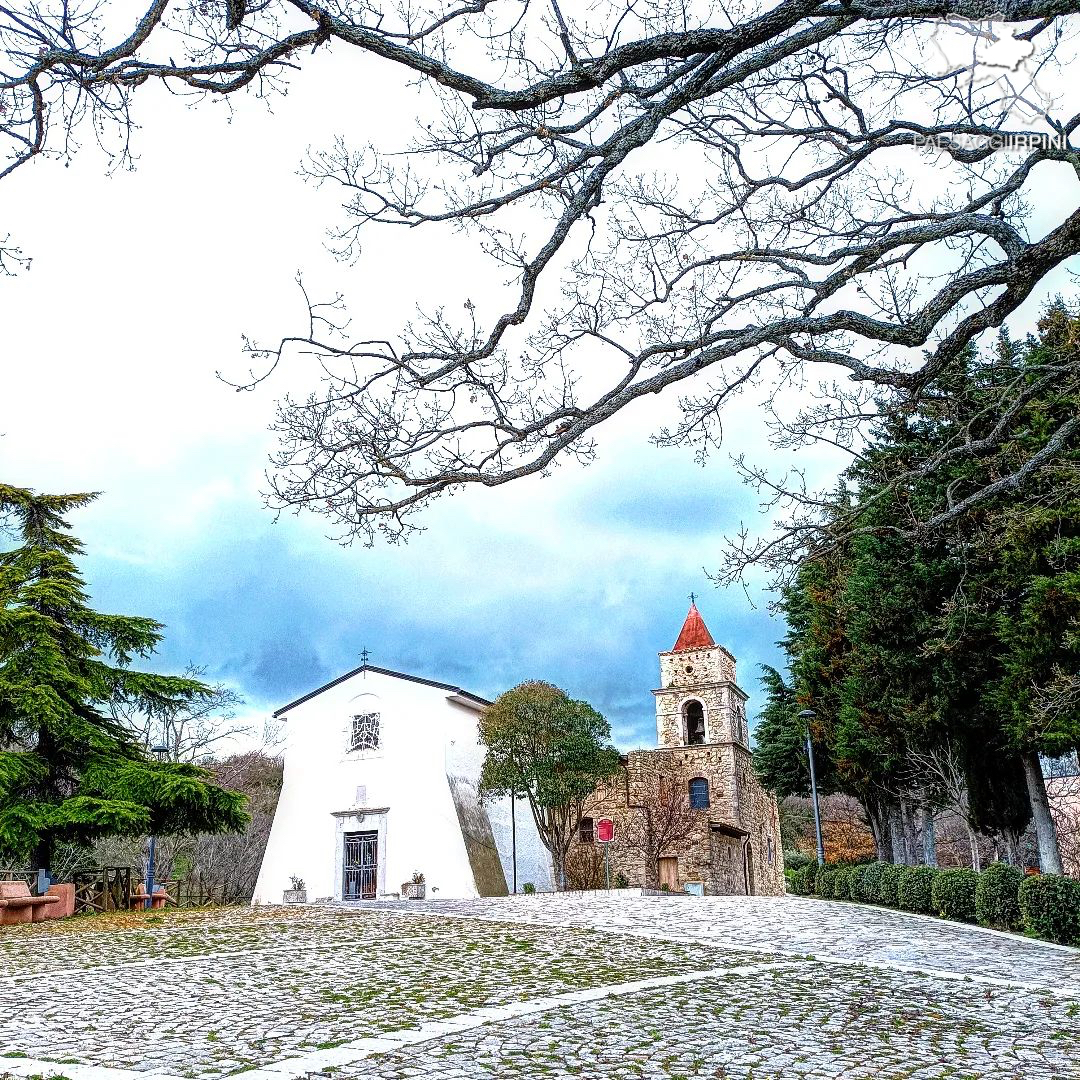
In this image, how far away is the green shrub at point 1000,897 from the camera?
52.0 ft

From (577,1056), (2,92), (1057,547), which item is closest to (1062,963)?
(1057,547)

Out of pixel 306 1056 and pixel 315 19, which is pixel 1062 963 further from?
pixel 315 19

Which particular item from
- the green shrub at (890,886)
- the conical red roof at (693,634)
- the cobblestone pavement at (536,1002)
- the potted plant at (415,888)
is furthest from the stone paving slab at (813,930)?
the conical red roof at (693,634)

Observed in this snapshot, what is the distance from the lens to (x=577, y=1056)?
6105 mm

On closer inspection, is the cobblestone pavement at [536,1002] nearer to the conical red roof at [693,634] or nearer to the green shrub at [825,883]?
the green shrub at [825,883]

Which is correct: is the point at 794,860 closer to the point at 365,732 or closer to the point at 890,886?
the point at 365,732

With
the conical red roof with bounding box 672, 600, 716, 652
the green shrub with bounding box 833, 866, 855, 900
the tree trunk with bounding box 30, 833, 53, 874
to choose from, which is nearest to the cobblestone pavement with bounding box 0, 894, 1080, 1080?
the tree trunk with bounding box 30, 833, 53, 874

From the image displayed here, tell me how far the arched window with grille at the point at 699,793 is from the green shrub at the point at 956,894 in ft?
61.1

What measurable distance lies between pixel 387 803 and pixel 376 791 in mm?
546

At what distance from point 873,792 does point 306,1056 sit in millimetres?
20400

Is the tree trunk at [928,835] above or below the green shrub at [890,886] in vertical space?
above

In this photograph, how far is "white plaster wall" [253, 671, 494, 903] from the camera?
92.0 ft

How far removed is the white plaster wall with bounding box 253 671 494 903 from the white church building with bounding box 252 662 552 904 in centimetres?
3

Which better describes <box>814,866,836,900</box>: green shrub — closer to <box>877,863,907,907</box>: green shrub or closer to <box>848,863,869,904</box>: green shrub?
<box>848,863,869,904</box>: green shrub
